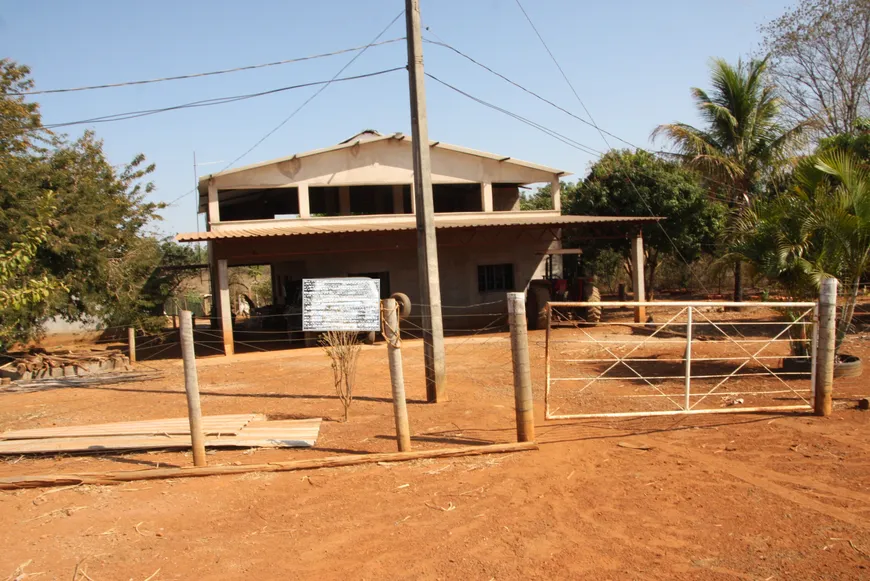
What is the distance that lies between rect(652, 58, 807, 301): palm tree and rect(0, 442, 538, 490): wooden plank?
16.7 m

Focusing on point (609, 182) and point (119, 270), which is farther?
point (609, 182)

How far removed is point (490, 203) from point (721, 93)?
829cm

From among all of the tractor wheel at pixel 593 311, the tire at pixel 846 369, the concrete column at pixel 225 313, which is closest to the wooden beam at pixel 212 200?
the concrete column at pixel 225 313

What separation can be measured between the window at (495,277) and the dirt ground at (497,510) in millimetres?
12561

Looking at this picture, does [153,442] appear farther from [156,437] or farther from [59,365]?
[59,365]

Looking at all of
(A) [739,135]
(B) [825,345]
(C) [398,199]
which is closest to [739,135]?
(A) [739,135]

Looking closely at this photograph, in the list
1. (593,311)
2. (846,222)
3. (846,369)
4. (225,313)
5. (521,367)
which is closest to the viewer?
(521,367)

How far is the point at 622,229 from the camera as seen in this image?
20.8 m

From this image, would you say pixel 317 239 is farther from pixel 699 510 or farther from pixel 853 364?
pixel 699 510

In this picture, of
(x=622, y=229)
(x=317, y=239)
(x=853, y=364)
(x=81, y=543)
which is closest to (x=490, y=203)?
(x=622, y=229)

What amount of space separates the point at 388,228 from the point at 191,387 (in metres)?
10.8

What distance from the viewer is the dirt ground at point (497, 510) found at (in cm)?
438

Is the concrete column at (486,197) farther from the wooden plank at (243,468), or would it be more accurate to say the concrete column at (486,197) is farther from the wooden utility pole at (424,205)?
the wooden plank at (243,468)

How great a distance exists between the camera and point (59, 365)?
14781mm
